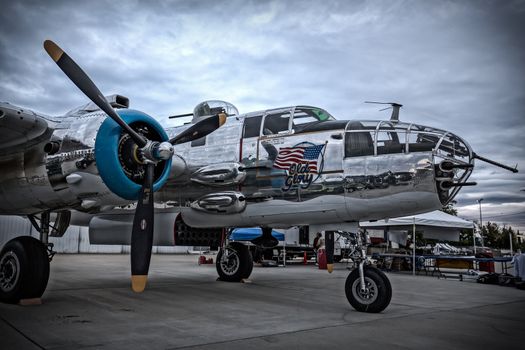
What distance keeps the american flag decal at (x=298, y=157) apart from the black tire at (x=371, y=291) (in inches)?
88.1

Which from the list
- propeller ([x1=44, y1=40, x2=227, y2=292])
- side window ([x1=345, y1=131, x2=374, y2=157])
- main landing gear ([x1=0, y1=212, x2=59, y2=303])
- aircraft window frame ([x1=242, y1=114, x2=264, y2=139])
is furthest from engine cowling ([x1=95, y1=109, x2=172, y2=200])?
side window ([x1=345, y1=131, x2=374, y2=157])

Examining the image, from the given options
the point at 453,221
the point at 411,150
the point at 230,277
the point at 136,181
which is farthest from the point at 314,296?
the point at 453,221

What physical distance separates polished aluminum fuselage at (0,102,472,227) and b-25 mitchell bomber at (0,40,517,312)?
23mm

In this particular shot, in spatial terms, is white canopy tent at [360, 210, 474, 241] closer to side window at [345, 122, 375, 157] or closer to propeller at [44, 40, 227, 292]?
side window at [345, 122, 375, 157]

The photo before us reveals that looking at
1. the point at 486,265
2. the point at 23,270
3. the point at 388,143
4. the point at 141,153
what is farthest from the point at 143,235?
the point at 486,265

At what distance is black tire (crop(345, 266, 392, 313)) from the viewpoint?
23.8 ft

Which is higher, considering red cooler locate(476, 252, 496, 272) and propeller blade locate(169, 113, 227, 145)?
propeller blade locate(169, 113, 227, 145)

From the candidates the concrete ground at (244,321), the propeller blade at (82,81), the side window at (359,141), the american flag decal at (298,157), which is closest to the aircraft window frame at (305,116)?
the american flag decal at (298,157)

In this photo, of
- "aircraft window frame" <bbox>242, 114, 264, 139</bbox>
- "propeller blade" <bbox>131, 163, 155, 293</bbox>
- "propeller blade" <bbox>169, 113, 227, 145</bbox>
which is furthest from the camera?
"aircraft window frame" <bbox>242, 114, 264, 139</bbox>

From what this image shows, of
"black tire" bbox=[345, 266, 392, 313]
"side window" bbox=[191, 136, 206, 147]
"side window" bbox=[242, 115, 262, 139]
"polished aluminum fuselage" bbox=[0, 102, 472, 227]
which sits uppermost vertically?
"side window" bbox=[242, 115, 262, 139]

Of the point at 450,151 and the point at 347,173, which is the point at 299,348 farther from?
the point at 450,151

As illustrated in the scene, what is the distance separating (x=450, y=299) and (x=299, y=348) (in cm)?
670

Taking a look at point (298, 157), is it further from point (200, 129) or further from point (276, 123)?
point (200, 129)

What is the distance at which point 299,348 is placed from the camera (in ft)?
15.8
